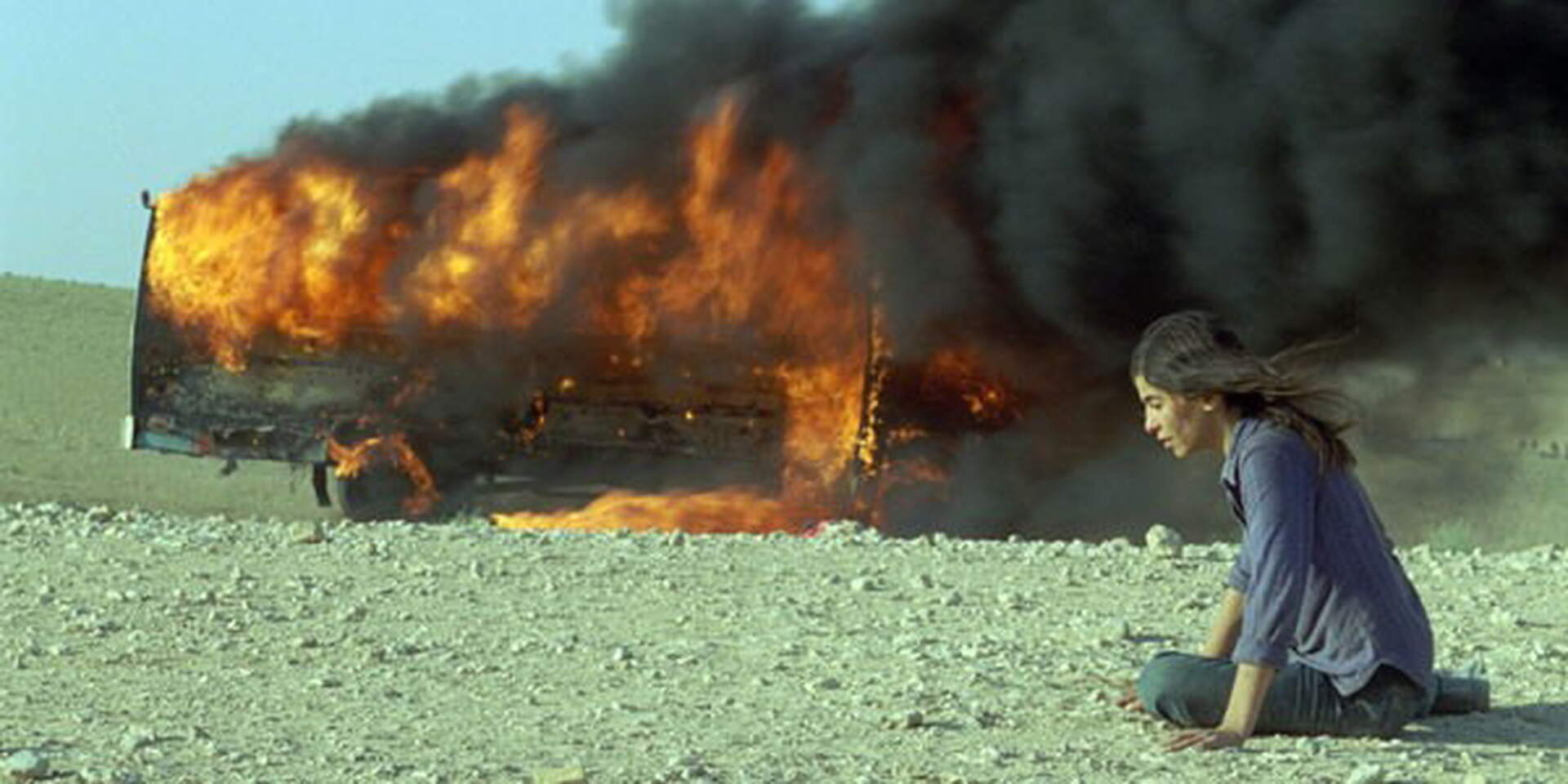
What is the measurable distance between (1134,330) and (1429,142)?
2.58 metres

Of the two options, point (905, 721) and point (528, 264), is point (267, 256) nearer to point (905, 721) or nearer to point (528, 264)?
point (528, 264)

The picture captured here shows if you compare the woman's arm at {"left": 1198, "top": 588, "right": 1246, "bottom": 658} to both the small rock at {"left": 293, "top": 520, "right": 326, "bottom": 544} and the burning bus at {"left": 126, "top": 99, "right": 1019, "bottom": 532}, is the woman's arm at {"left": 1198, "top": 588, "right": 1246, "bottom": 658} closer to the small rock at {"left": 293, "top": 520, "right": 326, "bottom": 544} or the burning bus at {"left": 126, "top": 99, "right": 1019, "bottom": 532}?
the small rock at {"left": 293, "top": 520, "right": 326, "bottom": 544}

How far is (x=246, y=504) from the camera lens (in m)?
25.9

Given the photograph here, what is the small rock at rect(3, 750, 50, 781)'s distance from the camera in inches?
249

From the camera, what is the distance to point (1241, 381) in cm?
643

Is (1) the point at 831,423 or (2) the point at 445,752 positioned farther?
(1) the point at 831,423

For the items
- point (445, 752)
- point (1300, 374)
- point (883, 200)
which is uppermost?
point (883, 200)

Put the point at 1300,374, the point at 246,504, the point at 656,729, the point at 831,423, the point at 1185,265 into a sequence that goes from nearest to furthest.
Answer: the point at 1300,374 → the point at 656,729 → the point at 831,423 → the point at 1185,265 → the point at 246,504

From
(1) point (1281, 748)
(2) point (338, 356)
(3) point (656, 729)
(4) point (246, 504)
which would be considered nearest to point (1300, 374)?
(1) point (1281, 748)

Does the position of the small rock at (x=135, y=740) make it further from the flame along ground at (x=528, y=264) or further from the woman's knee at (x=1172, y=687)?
the flame along ground at (x=528, y=264)

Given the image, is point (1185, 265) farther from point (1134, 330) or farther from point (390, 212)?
point (390, 212)

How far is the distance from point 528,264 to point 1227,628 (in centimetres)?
1210

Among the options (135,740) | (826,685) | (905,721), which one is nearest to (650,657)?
(826,685)

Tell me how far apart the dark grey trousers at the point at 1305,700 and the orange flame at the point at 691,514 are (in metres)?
9.74
